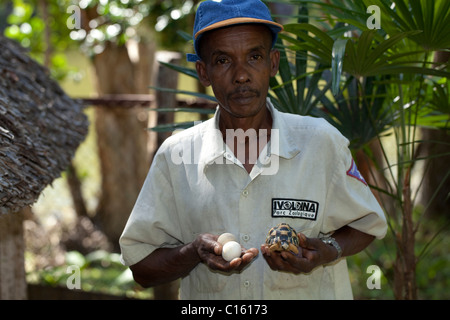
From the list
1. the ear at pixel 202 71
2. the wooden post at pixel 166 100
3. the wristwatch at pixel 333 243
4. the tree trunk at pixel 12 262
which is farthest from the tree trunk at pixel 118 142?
the wristwatch at pixel 333 243

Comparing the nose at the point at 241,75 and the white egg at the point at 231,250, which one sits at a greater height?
the nose at the point at 241,75

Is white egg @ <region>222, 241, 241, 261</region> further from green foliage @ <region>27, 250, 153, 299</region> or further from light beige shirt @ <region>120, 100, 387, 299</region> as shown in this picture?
green foliage @ <region>27, 250, 153, 299</region>

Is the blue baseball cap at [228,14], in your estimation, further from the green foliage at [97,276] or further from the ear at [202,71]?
the green foliage at [97,276]

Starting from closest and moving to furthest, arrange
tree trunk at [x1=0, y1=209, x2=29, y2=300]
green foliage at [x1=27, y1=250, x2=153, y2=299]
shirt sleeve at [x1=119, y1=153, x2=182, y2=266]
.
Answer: shirt sleeve at [x1=119, y1=153, x2=182, y2=266]
tree trunk at [x1=0, y1=209, x2=29, y2=300]
green foliage at [x1=27, y1=250, x2=153, y2=299]

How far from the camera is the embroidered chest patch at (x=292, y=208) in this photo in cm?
195

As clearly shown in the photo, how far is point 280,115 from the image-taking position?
209 cm

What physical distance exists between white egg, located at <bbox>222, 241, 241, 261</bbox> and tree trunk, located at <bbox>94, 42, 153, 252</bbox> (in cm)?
440

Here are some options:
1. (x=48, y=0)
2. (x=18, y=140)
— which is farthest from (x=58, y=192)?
(x=18, y=140)

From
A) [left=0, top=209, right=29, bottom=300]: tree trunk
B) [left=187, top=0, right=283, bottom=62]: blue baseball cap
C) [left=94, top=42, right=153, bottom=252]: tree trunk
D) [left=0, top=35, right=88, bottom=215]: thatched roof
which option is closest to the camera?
[left=187, top=0, right=283, bottom=62]: blue baseball cap

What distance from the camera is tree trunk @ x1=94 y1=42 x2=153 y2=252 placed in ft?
20.2

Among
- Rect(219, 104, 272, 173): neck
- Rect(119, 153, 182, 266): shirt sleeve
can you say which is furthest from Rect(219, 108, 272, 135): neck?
Rect(119, 153, 182, 266): shirt sleeve

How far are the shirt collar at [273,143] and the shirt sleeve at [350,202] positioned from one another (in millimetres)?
163

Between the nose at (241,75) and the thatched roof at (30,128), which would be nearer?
the nose at (241,75)
